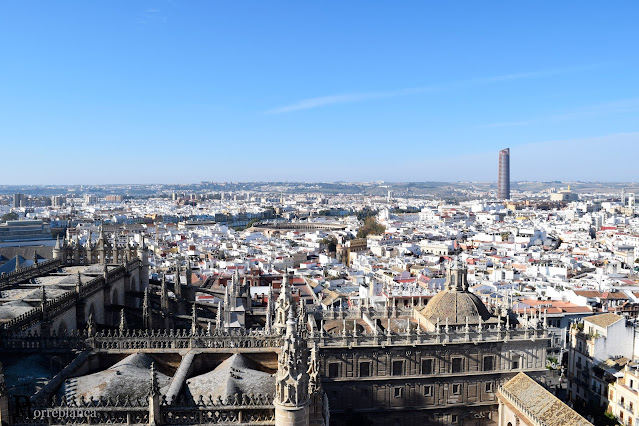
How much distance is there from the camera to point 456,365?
2470 cm

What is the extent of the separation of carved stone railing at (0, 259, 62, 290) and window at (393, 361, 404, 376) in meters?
16.0

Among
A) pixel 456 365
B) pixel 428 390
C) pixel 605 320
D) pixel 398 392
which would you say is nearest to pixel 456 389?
pixel 456 365

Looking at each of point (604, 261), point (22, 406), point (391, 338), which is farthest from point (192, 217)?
point (22, 406)

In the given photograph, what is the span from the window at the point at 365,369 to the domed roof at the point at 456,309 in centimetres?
402

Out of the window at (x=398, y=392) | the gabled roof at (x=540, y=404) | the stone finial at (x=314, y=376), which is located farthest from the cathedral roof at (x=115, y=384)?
the gabled roof at (x=540, y=404)

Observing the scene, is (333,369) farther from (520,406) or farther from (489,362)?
(520,406)

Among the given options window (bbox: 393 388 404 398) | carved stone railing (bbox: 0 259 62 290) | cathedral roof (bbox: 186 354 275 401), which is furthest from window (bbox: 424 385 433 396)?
carved stone railing (bbox: 0 259 62 290)

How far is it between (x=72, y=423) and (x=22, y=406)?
1.26m

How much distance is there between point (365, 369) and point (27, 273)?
1499 centimetres

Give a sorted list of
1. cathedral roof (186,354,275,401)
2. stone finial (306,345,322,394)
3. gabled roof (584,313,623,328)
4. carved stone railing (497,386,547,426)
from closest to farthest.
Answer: stone finial (306,345,322,394), cathedral roof (186,354,275,401), carved stone railing (497,386,547,426), gabled roof (584,313,623,328)

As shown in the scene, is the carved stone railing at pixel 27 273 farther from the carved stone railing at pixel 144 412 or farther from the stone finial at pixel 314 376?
the stone finial at pixel 314 376

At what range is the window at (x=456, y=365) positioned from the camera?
80.9ft

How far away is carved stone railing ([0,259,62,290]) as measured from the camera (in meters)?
21.3

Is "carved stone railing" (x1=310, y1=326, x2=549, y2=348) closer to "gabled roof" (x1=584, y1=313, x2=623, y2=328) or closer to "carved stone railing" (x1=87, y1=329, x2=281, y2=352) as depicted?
"gabled roof" (x1=584, y1=313, x2=623, y2=328)
